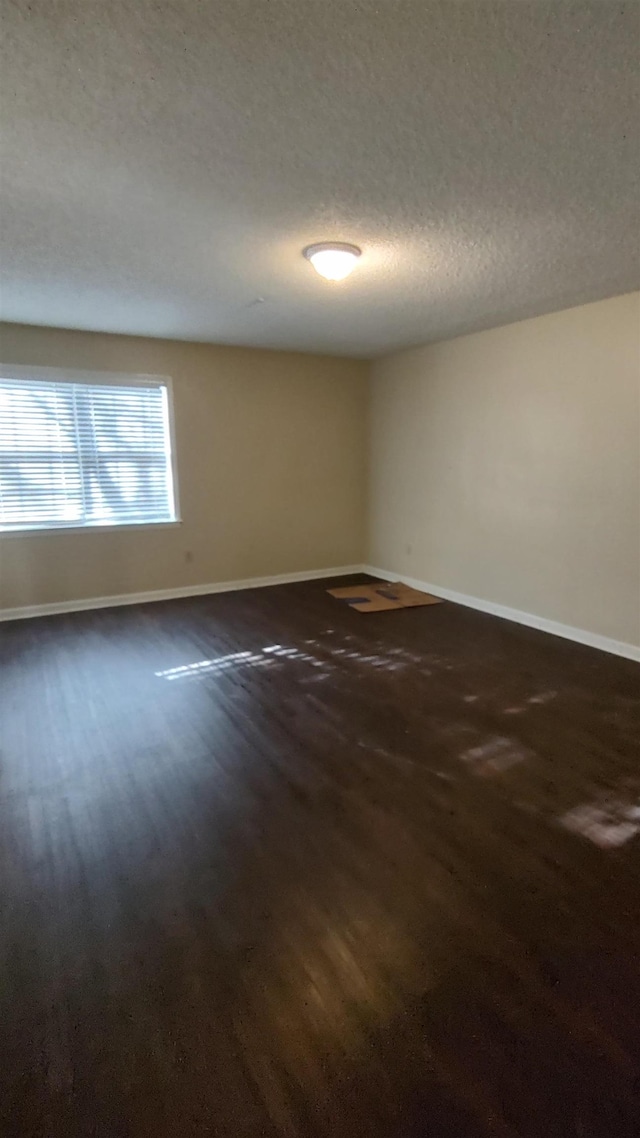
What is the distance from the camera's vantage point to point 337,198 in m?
2.29

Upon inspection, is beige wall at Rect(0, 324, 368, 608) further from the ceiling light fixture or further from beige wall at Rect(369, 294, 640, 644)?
the ceiling light fixture

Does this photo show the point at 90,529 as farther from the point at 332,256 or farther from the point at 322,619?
the point at 332,256

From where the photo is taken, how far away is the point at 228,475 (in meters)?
5.58

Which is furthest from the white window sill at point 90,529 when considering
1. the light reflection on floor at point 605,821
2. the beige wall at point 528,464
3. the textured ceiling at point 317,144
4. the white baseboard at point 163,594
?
the light reflection on floor at point 605,821

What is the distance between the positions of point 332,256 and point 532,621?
3.12 meters

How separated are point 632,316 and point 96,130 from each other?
326 cm

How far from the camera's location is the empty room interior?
1.34 metres

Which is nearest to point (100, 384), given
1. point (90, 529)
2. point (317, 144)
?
point (90, 529)

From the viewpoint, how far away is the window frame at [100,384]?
4569 millimetres

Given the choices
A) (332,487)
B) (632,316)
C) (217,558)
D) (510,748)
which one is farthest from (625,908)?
(332,487)

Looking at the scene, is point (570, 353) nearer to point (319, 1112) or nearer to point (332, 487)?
point (332, 487)

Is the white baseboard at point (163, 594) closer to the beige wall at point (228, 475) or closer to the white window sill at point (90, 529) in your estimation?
the beige wall at point (228, 475)

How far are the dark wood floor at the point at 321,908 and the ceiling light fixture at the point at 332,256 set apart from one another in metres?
2.31

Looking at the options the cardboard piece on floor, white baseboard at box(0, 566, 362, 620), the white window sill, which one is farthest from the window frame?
the cardboard piece on floor
